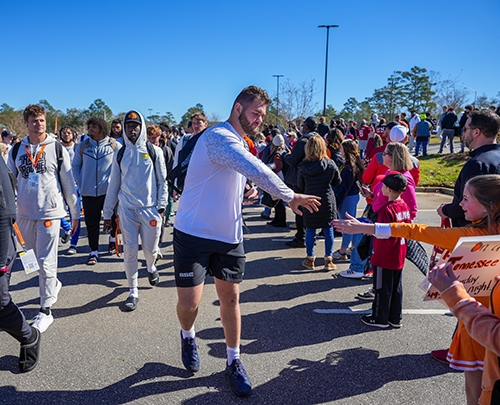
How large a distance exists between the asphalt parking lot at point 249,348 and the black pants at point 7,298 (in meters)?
0.34

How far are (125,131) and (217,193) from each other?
2.19m

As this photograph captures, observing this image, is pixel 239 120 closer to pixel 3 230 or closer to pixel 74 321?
pixel 3 230

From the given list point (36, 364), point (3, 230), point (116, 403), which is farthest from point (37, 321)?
point (116, 403)

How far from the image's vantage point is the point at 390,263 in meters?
3.77

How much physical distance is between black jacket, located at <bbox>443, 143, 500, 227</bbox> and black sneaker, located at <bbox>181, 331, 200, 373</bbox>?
7.85ft

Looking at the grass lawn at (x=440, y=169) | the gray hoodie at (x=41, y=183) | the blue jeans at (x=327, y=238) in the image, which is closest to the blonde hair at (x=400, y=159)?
the blue jeans at (x=327, y=238)

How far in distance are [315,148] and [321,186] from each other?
0.57m

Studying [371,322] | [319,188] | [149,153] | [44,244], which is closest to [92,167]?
[149,153]

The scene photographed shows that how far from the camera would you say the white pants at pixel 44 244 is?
3.83 meters

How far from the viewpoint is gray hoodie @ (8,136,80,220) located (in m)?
3.79

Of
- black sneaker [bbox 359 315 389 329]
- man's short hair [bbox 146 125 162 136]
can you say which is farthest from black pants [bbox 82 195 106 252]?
black sneaker [bbox 359 315 389 329]

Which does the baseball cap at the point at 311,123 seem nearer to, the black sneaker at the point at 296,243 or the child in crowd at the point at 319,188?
the child in crowd at the point at 319,188

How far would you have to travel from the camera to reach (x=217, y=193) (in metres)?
2.75

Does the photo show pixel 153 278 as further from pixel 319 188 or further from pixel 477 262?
pixel 477 262
